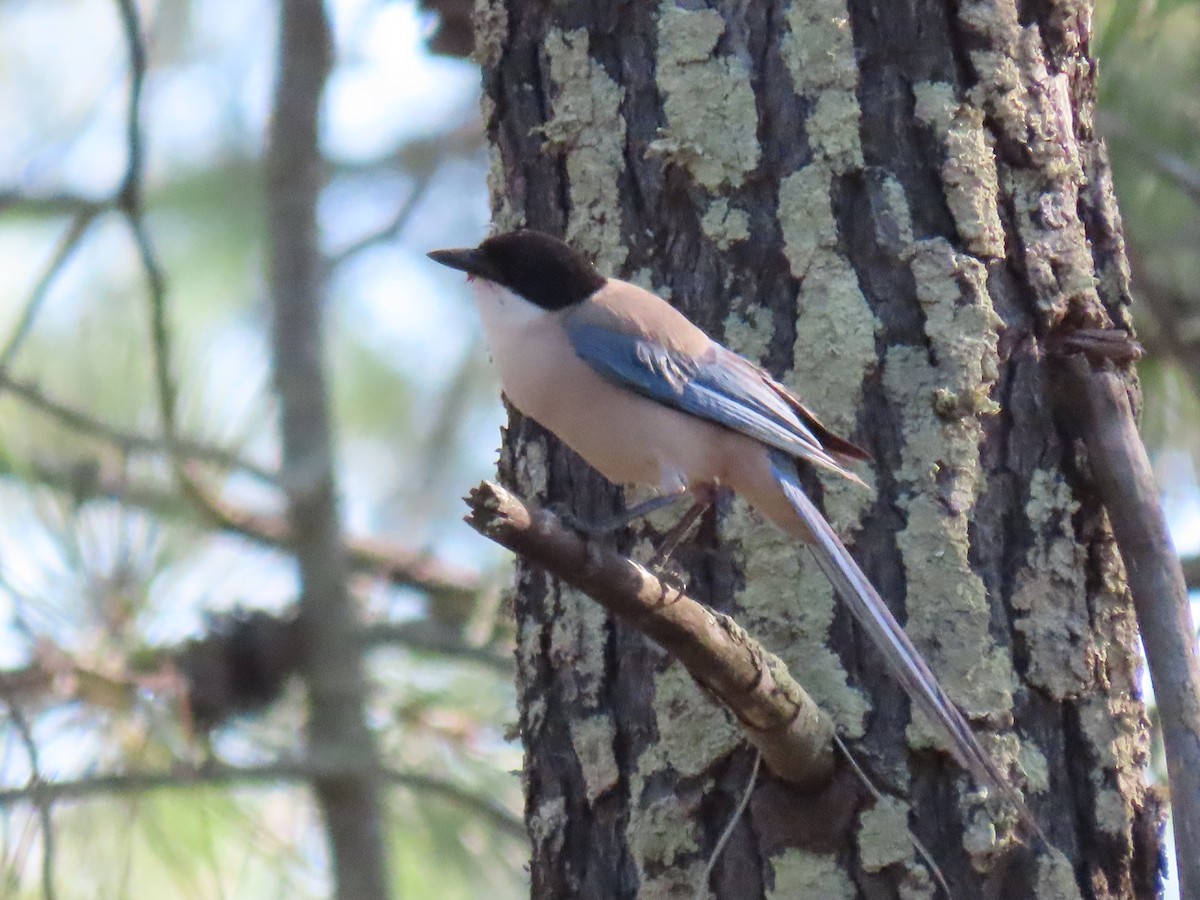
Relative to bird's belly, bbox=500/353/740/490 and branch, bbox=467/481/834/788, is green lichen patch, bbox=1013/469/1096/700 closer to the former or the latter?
branch, bbox=467/481/834/788

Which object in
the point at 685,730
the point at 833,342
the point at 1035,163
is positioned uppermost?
the point at 1035,163

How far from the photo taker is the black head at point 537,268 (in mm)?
2486

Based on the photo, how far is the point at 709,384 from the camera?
8.05 ft

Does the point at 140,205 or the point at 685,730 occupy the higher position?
the point at 140,205

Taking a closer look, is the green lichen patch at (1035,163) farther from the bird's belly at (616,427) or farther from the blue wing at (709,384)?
the bird's belly at (616,427)

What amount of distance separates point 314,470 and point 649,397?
1382mm

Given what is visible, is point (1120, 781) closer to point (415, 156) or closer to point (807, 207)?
point (807, 207)

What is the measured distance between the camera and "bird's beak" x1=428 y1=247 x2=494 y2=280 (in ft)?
8.75

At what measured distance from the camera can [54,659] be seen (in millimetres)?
3316

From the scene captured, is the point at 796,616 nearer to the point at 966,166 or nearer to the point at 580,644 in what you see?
the point at 580,644

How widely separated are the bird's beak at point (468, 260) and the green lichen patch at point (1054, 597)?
100cm

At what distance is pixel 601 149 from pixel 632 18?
9.0 inches

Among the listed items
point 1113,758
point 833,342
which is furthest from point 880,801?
point 833,342

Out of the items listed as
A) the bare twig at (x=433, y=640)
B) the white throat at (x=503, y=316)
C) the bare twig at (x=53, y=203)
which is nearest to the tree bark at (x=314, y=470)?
the bare twig at (x=433, y=640)
